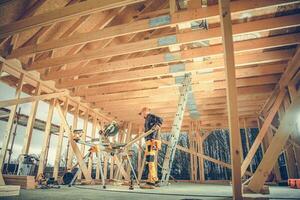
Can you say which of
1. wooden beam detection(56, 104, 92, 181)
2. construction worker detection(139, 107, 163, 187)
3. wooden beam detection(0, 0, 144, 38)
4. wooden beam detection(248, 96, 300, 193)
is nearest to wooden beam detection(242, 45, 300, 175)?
construction worker detection(139, 107, 163, 187)

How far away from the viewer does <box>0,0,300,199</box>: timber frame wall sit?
3392mm

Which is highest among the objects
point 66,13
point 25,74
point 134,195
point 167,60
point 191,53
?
point 191,53

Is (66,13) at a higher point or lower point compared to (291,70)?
A: lower

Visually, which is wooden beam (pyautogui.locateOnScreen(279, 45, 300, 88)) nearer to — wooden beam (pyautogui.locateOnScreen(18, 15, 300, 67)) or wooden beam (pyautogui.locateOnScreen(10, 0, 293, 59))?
wooden beam (pyautogui.locateOnScreen(18, 15, 300, 67))

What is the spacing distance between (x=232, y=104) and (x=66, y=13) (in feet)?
9.44

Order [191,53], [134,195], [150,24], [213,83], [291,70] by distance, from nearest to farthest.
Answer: [134,195] < [150,24] < [191,53] < [291,70] < [213,83]

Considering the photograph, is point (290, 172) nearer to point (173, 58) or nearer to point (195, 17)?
point (173, 58)

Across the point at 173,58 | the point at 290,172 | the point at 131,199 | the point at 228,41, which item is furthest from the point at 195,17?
the point at 290,172

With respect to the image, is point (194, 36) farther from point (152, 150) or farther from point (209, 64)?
point (152, 150)

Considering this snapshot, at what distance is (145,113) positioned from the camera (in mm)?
5738

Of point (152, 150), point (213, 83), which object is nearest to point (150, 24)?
point (152, 150)

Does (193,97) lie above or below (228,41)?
above

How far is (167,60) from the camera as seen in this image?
17.9 feet

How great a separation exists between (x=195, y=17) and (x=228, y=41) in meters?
2.17
